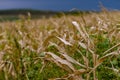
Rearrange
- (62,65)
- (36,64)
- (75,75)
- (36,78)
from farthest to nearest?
(36,64), (36,78), (62,65), (75,75)

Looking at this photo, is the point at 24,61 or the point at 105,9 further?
the point at 105,9

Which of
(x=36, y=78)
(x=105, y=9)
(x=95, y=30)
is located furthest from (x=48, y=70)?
(x=105, y=9)

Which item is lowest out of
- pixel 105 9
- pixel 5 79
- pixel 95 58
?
pixel 5 79

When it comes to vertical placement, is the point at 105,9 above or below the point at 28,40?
above

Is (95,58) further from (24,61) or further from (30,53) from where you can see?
(30,53)

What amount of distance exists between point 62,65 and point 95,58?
28 cm

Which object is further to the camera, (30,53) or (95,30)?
(95,30)

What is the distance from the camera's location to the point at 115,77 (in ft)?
11.5

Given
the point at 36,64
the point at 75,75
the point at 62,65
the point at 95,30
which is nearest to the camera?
the point at 75,75

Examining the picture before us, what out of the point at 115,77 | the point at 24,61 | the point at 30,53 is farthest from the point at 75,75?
the point at 30,53

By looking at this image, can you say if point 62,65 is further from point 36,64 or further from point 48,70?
point 36,64

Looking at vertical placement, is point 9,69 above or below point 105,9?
below

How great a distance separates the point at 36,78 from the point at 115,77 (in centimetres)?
82

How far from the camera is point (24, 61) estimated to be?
4.18 m
